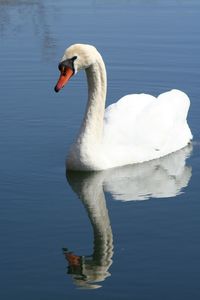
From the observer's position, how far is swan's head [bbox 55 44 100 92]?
10.2 meters

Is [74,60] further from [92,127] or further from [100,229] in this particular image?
[100,229]

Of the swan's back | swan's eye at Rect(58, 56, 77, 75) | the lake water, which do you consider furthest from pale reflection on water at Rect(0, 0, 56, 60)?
swan's eye at Rect(58, 56, 77, 75)

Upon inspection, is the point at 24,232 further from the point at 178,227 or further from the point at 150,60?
the point at 150,60

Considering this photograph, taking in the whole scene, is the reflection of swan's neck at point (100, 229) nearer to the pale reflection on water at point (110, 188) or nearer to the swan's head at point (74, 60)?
the pale reflection on water at point (110, 188)

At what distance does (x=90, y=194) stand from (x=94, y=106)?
4.30 ft

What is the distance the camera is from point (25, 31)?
1873 centimetres

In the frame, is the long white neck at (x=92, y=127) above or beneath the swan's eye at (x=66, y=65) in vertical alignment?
beneath

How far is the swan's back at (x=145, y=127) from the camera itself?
10.9 metres

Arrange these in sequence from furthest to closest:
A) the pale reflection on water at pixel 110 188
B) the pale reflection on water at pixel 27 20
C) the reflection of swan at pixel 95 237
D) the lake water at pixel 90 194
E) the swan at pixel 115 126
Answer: the pale reflection on water at pixel 27 20, the swan at pixel 115 126, the pale reflection on water at pixel 110 188, the reflection of swan at pixel 95 237, the lake water at pixel 90 194

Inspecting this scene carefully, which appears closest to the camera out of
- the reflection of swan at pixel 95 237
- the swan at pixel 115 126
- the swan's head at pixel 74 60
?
the reflection of swan at pixel 95 237

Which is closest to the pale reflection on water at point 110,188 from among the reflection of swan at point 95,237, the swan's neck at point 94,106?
the reflection of swan at point 95,237

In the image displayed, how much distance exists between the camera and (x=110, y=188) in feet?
32.7

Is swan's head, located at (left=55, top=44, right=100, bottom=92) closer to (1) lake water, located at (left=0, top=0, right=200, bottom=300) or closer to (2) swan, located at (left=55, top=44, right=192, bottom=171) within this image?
(2) swan, located at (left=55, top=44, right=192, bottom=171)

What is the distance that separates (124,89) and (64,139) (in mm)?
2636
